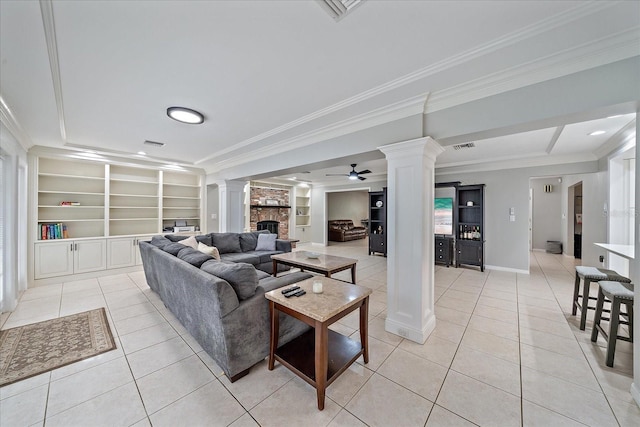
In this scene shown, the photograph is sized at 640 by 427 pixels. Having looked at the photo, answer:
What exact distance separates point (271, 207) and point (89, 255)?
4.58 m

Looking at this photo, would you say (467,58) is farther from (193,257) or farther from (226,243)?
(226,243)

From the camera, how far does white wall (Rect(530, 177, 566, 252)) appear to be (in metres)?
6.93

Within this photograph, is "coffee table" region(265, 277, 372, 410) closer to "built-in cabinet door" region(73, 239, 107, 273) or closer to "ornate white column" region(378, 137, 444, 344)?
"ornate white column" region(378, 137, 444, 344)

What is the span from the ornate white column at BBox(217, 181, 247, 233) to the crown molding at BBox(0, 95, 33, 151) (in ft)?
9.81

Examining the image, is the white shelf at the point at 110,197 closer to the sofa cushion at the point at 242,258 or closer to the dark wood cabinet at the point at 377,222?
the sofa cushion at the point at 242,258

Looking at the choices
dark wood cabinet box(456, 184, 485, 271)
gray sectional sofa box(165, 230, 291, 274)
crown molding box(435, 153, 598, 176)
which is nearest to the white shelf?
gray sectional sofa box(165, 230, 291, 274)

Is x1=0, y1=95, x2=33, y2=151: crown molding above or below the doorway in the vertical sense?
above

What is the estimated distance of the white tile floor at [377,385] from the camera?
4.94 feet

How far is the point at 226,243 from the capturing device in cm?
482

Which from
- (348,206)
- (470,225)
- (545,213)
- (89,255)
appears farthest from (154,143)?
(545,213)

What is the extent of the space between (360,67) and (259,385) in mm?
2655

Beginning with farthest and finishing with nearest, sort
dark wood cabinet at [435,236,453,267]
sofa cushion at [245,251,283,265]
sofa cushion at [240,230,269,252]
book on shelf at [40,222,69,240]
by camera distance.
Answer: dark wood cabinet at [435,236,453,267]
sofa cushion at [240,230,269,252]
sofa cushion at [245,251,283,265]
book on shelf at [40,222,69,240]

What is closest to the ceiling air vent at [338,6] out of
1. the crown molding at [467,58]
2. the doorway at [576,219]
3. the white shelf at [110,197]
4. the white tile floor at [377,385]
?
the crown molding at [467,58]

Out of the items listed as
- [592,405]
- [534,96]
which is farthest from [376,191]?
[592,405]
